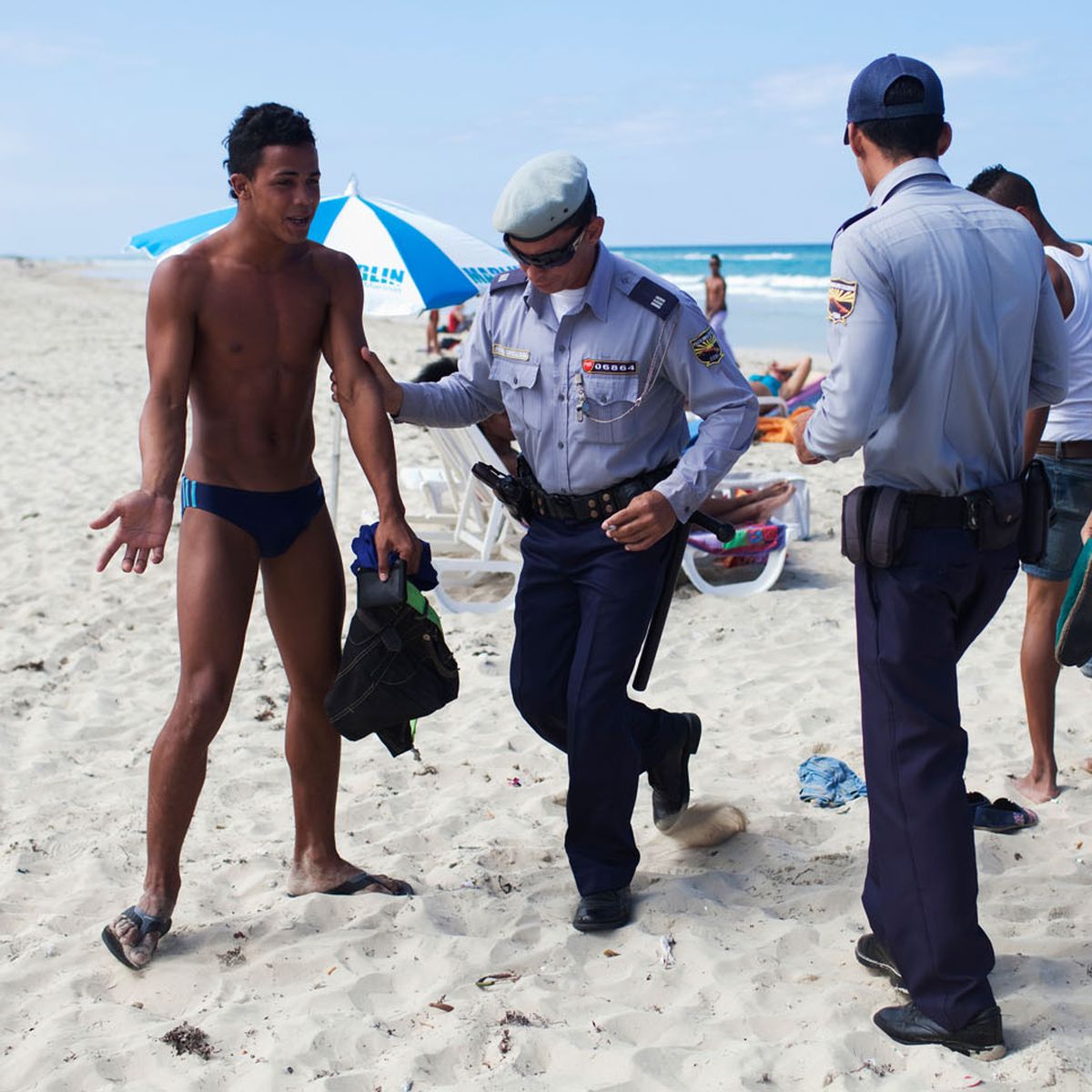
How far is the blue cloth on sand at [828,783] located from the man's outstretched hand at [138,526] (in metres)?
2.30

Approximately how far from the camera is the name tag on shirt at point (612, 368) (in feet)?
10.4

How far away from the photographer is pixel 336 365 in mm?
3330

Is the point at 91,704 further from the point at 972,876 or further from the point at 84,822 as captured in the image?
the point at 972,876

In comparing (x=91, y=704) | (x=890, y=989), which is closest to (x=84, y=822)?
(x=91, y=704)

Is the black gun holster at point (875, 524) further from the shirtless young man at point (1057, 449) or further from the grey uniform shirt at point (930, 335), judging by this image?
the shirtless young man at point (1057, 449)

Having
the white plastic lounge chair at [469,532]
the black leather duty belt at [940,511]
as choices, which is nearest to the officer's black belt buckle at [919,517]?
the black leather duty belt at [940,511]

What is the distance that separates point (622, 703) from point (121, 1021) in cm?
139

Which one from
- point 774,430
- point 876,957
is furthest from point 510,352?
point 774,430

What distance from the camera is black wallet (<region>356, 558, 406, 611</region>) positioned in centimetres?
321

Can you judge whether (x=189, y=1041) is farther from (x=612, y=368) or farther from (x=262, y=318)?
(x=612, y=368)

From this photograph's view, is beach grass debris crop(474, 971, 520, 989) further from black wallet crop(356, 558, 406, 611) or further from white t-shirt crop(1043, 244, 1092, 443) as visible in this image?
white t-shirt crop(1043, 244, 1092, 443)

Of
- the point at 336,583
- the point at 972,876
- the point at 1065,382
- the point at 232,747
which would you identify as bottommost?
the point at 232,747

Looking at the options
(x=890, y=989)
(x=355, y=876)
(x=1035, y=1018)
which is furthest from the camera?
(x=355, y=876)

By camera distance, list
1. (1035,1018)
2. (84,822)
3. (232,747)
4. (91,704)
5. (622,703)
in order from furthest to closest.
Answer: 1. (91,704)
2. (232,747)
3. (84,822)
4. (622,703)
5. (1035,1018)
